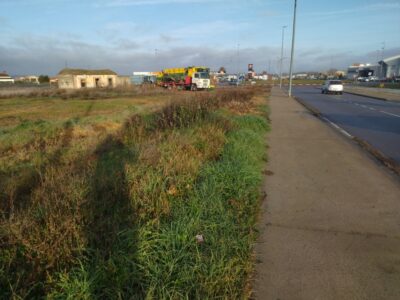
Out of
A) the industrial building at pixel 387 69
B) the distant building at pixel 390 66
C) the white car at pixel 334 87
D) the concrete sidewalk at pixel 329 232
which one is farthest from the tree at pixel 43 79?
the distant building at pixel 390 66

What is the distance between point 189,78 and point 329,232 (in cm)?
4046

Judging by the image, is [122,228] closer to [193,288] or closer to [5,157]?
[193,288]

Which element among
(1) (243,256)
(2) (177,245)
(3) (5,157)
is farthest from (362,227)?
(3) (5,157)

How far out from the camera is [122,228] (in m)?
3.42

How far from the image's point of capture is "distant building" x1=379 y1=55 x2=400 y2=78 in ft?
314

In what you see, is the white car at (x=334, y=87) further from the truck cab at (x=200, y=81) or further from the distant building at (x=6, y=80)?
the distant building at (x=6, y=80)

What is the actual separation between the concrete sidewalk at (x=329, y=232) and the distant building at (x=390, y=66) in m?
110

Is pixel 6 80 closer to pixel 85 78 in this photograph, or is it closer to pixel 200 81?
pixel 85 78

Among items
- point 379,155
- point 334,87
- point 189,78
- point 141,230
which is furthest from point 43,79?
point 141,230

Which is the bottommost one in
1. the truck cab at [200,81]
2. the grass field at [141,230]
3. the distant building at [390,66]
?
the grass field at [141,230]

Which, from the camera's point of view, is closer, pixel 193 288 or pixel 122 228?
pixel 193 288

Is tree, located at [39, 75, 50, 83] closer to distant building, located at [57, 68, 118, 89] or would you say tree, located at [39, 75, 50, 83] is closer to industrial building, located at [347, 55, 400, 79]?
distant building, located at [57, 68, 118, 89]

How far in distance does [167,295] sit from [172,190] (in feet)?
6.47

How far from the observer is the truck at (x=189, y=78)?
41.7 m
